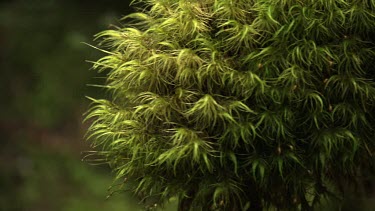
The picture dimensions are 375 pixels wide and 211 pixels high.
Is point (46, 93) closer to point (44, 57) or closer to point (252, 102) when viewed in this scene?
point (44, 57)

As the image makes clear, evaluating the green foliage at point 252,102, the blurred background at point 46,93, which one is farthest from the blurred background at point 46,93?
the green foliage at point 252,102

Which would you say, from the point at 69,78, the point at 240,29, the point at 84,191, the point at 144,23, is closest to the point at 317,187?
the point at 240,29

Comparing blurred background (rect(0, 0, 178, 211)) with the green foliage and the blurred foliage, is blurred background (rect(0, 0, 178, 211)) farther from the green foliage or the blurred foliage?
the green foliage

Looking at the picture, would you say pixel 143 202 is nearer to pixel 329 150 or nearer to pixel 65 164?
pixel 329 150

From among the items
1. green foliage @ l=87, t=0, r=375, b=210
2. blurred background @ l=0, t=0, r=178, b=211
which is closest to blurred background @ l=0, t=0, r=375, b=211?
blurred background @ l=0, t=0, r=178, b=211

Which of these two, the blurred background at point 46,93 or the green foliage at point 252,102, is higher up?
the green foliage at point 252,102

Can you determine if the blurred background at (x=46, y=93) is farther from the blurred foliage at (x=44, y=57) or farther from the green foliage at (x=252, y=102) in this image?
the green foliage at (x=252, y=102)
